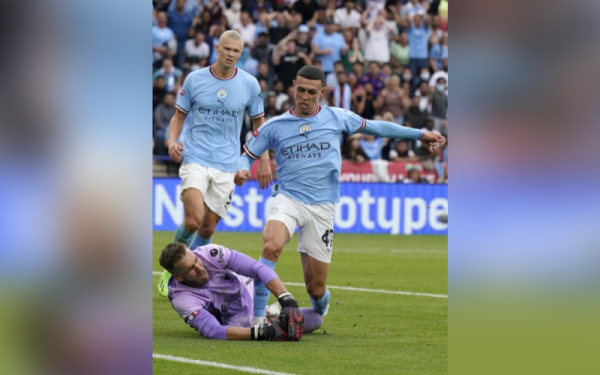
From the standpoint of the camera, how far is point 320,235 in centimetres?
793

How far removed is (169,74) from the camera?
21484 mm

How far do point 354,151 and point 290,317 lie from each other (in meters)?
13.8

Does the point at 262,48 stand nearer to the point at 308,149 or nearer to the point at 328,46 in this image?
the point at 328,46

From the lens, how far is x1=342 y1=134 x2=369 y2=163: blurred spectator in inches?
811

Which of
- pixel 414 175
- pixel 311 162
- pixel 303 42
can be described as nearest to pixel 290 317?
pixel 311 162

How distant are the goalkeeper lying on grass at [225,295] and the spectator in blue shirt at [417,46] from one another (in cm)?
1616

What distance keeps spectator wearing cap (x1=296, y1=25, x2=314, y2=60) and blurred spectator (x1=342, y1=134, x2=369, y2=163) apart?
2753 mm

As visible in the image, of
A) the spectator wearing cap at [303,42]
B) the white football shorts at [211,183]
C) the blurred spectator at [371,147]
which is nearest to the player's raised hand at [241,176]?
the white football shorts at [211,183]

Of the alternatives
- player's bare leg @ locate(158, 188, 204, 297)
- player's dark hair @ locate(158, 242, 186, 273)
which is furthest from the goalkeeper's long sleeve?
player's bare leg @ locate(158, 188, 204, 297)

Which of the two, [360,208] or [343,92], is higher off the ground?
[343,92]

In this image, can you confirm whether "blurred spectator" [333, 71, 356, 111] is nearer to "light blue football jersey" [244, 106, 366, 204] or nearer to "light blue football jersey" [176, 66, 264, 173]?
"light blue football jersey" [176, 66, 264, 173]
